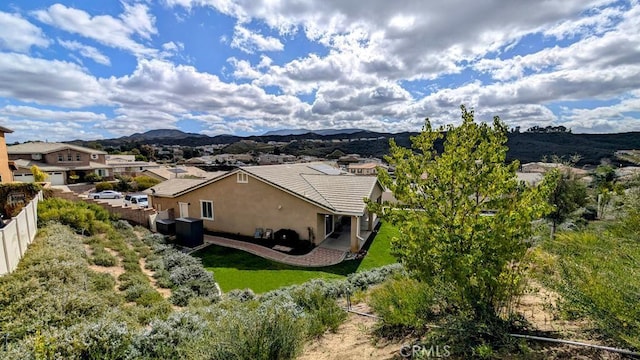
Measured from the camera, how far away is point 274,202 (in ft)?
60.9

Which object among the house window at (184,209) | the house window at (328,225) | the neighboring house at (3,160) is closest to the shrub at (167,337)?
the house window at (328,225)

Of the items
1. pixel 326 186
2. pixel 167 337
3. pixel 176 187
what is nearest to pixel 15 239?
pixel 167 337

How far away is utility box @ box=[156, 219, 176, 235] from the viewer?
1908 cm

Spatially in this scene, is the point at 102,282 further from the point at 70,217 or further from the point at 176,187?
the point at 176,187

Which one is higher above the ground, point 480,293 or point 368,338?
point 480,293

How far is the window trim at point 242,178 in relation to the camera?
19.4 m

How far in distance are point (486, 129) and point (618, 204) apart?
17.1 feet

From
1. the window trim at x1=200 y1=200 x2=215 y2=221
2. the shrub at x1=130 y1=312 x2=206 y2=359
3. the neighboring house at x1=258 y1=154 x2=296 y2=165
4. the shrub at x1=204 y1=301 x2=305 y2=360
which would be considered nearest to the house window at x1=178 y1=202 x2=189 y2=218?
the window trim at x1=200 y1=200 x2=215 y2=221

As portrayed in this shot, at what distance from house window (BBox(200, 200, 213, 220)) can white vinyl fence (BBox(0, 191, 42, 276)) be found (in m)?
9.36

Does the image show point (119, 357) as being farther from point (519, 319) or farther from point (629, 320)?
point (629, 320)

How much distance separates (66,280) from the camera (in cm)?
858

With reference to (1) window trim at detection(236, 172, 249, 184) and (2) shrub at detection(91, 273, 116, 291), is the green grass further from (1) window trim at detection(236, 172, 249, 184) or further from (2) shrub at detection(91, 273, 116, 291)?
(1) window trim at detection(236, 172, 249, 184)

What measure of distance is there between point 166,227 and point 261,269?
8430mm

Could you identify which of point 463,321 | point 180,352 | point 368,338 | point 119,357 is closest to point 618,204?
point 463,321
